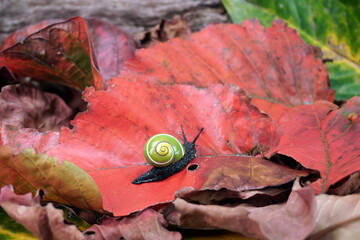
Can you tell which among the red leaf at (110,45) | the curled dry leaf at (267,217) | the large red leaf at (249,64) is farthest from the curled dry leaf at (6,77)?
the curled dry leaf at (267,217)

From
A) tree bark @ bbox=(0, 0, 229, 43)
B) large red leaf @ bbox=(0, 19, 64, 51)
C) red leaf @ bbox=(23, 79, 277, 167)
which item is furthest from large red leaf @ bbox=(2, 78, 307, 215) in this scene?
tree bark @ bbox=(0, 0, 229, 43)

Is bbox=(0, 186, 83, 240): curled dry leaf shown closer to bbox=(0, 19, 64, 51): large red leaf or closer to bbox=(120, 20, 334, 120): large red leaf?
bbox=(120, 20, 334, 120): large red leaf

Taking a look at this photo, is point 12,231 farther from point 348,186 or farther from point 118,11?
point 118,11

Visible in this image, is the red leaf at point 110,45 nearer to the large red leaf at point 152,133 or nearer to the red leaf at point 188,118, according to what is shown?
the red leaf at point 188,118

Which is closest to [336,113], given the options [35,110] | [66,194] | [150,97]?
[150,97]

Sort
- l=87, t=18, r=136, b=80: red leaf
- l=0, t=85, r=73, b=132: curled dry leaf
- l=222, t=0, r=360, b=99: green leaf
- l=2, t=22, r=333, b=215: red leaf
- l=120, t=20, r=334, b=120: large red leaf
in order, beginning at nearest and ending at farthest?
l=2, t=22, r=333, b=215: red leaf, l=0, t=85, r=73, b=132: curled dry leaf, l=120, t=20, r=334, b=120: large red leaf, l=87, t=18, r=136, b=80: red leaf, l=222, t=0, r=360, b=99: green leaf

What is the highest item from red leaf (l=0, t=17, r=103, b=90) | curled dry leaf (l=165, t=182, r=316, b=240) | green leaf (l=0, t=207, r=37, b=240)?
red leaf (l=0, t=17, r=103, b=90)

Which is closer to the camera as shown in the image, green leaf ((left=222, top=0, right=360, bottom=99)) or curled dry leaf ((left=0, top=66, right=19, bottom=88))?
curled dry leaf ((left=0, top=66, right=19, bottom=88))
